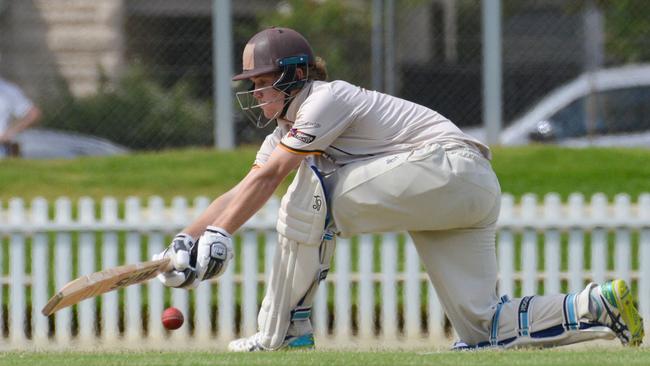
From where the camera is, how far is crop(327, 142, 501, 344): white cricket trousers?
204 inches

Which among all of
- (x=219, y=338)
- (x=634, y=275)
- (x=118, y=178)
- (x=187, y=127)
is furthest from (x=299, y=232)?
(x=187, y=127)

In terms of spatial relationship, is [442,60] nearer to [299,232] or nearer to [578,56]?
[578,56]

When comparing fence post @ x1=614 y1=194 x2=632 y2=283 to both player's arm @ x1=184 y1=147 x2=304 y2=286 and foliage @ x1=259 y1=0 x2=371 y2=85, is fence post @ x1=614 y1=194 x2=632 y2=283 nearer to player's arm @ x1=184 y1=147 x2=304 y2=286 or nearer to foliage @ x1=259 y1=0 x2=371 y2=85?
foliage @ x1=259 y1=0 x2=371 y2=85

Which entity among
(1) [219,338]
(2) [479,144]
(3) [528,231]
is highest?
(2) [479,144]

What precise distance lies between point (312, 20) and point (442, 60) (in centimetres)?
117

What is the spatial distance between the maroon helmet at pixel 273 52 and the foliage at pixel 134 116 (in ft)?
19.8

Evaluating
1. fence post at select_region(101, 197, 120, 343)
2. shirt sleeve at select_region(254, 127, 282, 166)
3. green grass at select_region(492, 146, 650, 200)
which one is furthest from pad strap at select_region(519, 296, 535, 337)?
green grass at select_region(492, 146, 650, 200)

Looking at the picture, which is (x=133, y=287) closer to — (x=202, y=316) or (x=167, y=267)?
(x=202, y=316)

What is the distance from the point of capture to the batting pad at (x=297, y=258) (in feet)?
17.0

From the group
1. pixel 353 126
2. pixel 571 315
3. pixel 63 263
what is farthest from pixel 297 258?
pixel 63 263

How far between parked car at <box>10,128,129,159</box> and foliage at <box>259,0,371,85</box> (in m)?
1.79

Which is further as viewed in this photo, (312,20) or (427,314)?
(312,20)

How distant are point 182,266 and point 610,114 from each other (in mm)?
6898

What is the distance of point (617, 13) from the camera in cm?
1113
